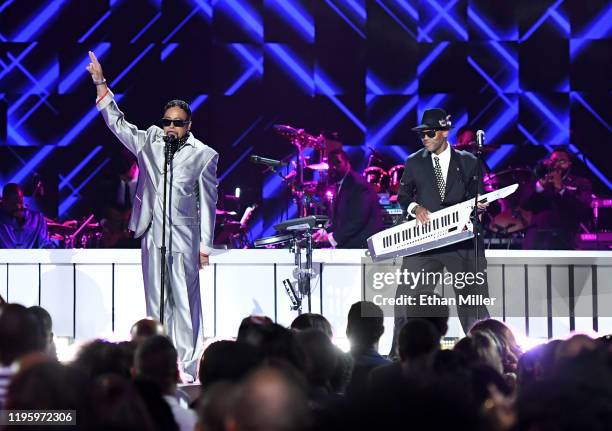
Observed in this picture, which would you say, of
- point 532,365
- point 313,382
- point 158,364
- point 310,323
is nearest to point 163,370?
point 158,364

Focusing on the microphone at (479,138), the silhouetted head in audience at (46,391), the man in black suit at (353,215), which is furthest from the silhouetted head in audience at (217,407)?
the man in black suit at (353,215)

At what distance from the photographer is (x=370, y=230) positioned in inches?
410

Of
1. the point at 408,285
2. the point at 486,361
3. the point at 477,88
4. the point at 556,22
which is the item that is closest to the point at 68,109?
the point at 477,88

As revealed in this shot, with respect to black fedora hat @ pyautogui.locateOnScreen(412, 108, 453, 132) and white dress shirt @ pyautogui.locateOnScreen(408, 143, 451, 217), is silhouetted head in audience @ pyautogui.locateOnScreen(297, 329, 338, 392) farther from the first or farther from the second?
black fedora hat @ pyautogui.locateOnScreen(412, 108, 453, 132)

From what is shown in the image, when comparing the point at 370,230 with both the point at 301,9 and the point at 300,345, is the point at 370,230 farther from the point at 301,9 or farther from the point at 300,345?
the point at 300,345

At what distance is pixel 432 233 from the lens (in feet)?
26.7

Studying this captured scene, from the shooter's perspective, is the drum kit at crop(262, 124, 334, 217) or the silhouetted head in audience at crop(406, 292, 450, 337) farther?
the drum kit at crop(262, 124, 334, 217)

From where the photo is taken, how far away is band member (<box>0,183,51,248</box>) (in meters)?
11.6

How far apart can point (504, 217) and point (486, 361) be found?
7.99 meters

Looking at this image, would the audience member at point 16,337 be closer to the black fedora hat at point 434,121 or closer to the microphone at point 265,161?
the black fedora hat at point 434,121

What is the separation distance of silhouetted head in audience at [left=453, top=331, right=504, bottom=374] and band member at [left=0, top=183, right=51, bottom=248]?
7.43m

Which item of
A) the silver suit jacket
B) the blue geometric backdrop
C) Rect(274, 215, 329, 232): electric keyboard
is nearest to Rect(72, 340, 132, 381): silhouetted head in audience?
the silver suit jacket

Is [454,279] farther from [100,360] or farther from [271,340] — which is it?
[100,360]

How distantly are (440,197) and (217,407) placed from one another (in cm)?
588
